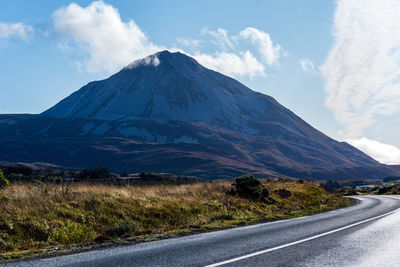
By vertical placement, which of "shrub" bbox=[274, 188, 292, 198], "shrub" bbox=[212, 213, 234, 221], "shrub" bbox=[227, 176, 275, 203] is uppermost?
"shrub" bbox=[227, 176, 275, 203]

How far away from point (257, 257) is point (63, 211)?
8090 mm

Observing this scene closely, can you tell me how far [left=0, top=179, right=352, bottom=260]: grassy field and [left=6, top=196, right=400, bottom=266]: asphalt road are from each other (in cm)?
168

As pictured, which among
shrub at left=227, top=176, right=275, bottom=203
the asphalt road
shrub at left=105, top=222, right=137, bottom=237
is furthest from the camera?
shrub at left=227, top=176, right=275, bottom=203

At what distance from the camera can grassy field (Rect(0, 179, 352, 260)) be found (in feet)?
37.0

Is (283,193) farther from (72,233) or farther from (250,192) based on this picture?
(72,233)

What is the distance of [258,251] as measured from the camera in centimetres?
954

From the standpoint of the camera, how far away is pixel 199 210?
749 inches

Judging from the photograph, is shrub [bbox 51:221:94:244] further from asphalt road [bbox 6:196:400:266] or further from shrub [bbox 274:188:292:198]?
shrub [bbox 274:188:292:198]

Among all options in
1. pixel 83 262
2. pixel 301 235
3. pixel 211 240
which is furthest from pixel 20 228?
pixel 301 235

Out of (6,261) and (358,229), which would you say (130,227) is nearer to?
(6,261)

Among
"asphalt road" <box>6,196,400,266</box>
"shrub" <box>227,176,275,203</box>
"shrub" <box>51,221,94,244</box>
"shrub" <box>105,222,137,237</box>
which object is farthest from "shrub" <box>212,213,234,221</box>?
"shrub" <box>227,176,275,203</box>

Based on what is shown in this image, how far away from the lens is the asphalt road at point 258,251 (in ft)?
27.4

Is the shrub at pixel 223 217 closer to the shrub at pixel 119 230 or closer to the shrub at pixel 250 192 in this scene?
the shrub at pixel 119 230

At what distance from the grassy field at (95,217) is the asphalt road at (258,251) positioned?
1680mm
